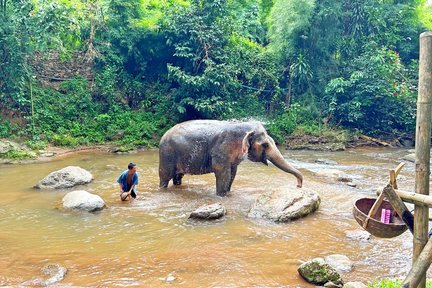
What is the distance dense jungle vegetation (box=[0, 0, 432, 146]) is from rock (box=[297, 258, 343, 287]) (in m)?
13.5

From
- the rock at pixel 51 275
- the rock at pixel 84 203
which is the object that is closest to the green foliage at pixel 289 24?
the rock at pixel 84 203

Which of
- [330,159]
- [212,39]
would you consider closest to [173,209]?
[330,159]

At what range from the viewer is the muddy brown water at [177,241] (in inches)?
217

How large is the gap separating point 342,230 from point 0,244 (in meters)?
5.68

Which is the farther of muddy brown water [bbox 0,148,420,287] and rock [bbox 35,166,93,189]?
rock [bbox 35,166,93,189]

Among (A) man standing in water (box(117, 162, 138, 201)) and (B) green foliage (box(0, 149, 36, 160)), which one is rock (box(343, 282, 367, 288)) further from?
(B) green foliage (box(0, 149, 36, 160))

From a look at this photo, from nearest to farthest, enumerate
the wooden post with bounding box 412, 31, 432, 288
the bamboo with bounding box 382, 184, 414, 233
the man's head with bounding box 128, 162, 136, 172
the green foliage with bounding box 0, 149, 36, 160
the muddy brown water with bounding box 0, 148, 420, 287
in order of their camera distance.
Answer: the wooden post with bounding box 412, 31, 432, 288 < the bamboo with bounding box 382, 184, 414, 233 < the muddy brown water with bounding box 0, 148, 420, 287 < the man's head with bounding box 128, 162, 136, 172 < the green foliage with bounding box 0, 149, 36, 160

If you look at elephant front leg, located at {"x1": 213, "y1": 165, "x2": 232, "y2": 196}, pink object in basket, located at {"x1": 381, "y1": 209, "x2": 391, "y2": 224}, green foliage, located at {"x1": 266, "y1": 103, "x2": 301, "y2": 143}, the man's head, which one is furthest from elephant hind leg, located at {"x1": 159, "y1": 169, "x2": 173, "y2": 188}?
green foliage, located at {"x1": 266, "y1": 103, "x2": 301, "y2": 143}

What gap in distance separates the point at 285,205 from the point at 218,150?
221cm

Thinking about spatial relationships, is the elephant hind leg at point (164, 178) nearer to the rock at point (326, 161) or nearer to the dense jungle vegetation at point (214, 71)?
the rock at point (326, 161)

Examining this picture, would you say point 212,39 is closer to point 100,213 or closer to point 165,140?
point 165,140

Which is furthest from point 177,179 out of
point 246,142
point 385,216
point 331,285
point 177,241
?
point 385,216

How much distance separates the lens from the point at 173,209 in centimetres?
865

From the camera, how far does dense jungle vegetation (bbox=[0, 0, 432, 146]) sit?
17.8m
